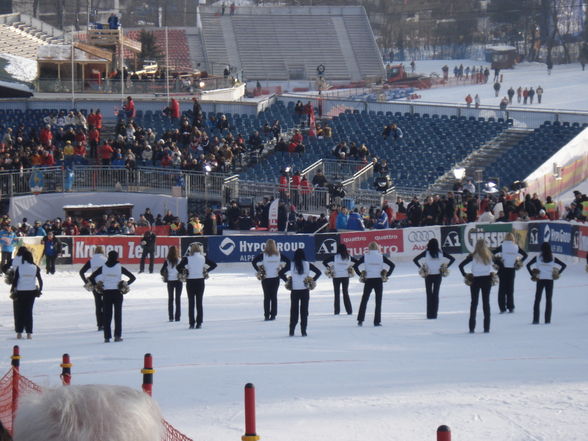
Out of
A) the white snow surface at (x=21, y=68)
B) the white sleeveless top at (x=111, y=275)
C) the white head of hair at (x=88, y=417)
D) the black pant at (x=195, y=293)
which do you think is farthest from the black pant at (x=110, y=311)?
the white snow surface at (x=21, y=68)

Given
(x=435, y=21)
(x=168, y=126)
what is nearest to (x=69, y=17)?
(x=435, y=21)

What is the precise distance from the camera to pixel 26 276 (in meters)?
18.4

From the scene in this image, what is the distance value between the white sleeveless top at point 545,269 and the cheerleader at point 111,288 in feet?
21.4

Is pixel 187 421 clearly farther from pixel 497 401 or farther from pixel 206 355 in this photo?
pixel 206 355

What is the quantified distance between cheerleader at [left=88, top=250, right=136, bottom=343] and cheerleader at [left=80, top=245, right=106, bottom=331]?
1.02 feet

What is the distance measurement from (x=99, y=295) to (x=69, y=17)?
310ft

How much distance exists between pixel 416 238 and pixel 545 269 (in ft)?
34.7

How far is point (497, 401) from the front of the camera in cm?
1251

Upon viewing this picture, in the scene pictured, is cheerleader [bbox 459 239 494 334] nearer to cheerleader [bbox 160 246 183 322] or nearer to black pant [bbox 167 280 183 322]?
cheerleader [bbox 160 246 183 322]

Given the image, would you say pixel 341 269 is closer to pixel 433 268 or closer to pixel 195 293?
pixel 433 268

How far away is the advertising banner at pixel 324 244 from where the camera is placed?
29359mm

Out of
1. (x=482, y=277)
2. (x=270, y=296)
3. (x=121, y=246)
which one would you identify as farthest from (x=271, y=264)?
(x=121, y=246)

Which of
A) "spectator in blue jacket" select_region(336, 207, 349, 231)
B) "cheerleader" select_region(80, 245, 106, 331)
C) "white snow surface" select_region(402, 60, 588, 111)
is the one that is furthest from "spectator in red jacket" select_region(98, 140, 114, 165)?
"white snow surface" select_region(402, 60, 588, 111)

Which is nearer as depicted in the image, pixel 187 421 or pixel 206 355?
pixel 187 421
